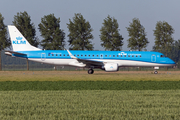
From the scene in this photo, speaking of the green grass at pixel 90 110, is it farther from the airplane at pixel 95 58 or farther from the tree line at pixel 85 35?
the tree line at pixel 85 35

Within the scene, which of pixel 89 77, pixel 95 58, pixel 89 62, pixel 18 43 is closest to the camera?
pixel 89 77

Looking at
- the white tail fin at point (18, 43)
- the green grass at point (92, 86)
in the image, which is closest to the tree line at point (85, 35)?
the white tail fin at point (18, 43)

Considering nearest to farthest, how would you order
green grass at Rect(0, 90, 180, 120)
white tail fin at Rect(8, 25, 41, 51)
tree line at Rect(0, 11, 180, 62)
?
green grass at Rect(0, 90, 180, 120) → white tail fin at Rect(8, 25, 41, 51) → tree line at Rect(0, 11, 180, 62)

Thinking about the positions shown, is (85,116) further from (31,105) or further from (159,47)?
(159,47)

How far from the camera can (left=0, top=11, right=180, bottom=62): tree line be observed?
200 ft

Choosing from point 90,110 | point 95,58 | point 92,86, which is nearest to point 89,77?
point 95,58

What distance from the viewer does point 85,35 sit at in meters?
62.0

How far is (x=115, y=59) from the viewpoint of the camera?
3991 cm

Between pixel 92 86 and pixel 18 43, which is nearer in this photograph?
pixel 92 86

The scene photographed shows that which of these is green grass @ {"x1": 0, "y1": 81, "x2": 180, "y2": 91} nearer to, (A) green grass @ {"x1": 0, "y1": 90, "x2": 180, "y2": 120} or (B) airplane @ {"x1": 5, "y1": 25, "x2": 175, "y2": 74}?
(A) green grass @ {"x1": 0, "y1": 90, "x2": 180, "y2": 120}

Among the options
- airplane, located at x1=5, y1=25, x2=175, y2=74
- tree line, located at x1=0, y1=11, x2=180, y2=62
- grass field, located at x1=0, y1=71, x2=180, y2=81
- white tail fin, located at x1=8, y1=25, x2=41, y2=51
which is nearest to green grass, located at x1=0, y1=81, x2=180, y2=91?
grass field, located at x1=0, y1=71, x2=180, y2=81

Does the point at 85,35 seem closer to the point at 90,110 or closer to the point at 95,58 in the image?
the point at 95,58

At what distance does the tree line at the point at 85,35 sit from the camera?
6100 cm

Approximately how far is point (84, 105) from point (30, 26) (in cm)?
5525
